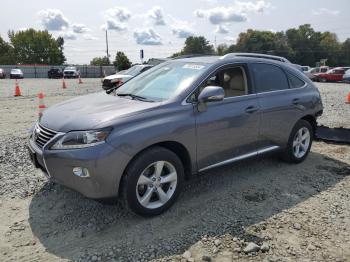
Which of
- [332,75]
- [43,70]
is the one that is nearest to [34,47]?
[43,70]

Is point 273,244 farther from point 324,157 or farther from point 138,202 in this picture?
point 324,157

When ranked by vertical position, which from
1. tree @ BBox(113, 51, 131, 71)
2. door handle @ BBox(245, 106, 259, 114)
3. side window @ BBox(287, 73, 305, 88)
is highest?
tree @ BBox(113, 51, 131, 71)

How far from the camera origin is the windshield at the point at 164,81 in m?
4.57

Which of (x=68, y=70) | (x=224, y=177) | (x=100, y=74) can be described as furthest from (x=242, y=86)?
(x=100, y=74)

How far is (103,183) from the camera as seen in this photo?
3.71 meters

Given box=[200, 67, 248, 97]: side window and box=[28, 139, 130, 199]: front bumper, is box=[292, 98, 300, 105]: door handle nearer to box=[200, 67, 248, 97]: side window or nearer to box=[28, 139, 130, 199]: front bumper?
box=[200, 67, 248, 97]: side window

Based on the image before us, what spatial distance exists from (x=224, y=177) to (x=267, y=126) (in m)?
0.97

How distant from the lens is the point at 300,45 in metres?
107

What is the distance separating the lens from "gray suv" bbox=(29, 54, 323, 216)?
12.3 ft

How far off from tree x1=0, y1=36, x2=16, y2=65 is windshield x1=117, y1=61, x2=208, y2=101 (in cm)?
9656

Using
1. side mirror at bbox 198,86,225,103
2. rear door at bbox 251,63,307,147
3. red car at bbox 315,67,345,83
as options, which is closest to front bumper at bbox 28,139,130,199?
side mirror at bbox 198,86,225,103

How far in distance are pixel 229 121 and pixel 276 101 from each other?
1.15m

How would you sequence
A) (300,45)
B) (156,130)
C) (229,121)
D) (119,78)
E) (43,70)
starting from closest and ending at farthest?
(156,130)
(229,121)
(119,78)
(43,70)
(300,45)

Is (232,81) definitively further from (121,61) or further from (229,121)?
(121,61)
